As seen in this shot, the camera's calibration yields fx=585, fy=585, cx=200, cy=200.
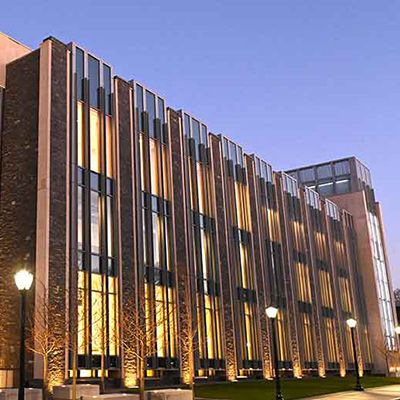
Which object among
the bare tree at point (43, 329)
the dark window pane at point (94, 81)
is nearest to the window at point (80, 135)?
the dark window pane at point (94, 81)

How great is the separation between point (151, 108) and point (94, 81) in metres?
6.15

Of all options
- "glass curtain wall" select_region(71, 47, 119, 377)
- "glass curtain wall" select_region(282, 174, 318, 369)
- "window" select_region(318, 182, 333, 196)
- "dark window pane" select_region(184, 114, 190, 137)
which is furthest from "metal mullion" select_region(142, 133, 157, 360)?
"window" select_region(318, 182, 333, 196)

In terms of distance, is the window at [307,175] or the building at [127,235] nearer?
the building at [127,235]

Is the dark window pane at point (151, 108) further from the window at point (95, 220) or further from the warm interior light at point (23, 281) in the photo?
the warm interior light at point (23, 281)

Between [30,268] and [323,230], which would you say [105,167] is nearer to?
[30,268]

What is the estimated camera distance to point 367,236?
7975 cm

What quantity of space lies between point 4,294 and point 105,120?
1266 cm

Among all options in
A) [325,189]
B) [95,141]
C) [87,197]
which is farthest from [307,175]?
[87,197]

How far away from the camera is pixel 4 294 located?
104 ft

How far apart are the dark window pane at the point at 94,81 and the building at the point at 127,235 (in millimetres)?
106

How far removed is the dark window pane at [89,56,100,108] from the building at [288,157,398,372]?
169ft

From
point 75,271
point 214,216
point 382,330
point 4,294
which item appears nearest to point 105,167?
point 75,271

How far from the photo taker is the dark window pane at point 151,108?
4215 centimetres

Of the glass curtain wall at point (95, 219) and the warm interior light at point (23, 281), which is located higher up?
the glass curtain wall at point (95, 219)
